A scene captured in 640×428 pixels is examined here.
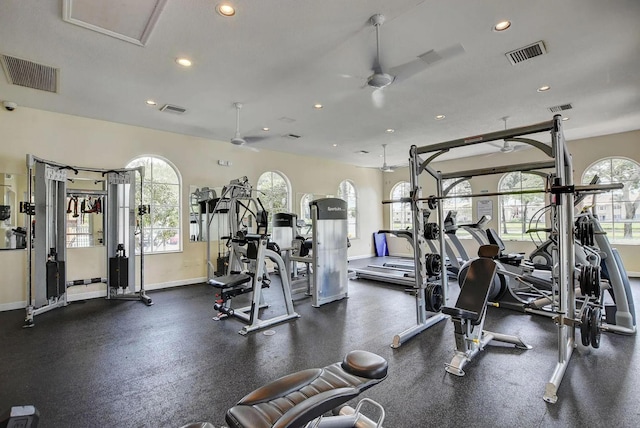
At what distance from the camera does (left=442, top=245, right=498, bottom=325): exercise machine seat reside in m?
2.74

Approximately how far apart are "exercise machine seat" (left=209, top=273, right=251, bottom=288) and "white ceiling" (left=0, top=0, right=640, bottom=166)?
2567 mm

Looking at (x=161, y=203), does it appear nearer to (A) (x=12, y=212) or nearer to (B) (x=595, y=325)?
(A) (x=12, y=212)

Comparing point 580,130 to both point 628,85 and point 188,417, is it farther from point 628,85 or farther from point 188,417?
point 188,417

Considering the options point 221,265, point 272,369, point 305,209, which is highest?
point 305,209

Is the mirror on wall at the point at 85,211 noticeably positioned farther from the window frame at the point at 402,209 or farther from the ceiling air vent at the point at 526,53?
the window frame at the point at 402,209

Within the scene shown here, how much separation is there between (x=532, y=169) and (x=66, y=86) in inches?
237

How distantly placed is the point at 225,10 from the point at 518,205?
336 inches

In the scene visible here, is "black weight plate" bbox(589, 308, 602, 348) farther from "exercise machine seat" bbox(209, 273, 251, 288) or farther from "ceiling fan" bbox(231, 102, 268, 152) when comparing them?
"ceiling fan" bbox(231, 102, 268, 152)

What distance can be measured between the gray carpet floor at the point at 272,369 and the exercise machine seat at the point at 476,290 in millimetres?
513

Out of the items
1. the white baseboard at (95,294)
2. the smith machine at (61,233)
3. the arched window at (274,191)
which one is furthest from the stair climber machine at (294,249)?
the smith machine at (61,233)

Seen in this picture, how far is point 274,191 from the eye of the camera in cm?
823

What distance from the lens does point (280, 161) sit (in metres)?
8.22

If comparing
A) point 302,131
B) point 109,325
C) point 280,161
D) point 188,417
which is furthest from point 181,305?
point 280,161

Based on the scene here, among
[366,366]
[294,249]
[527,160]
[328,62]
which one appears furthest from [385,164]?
[366,366]
